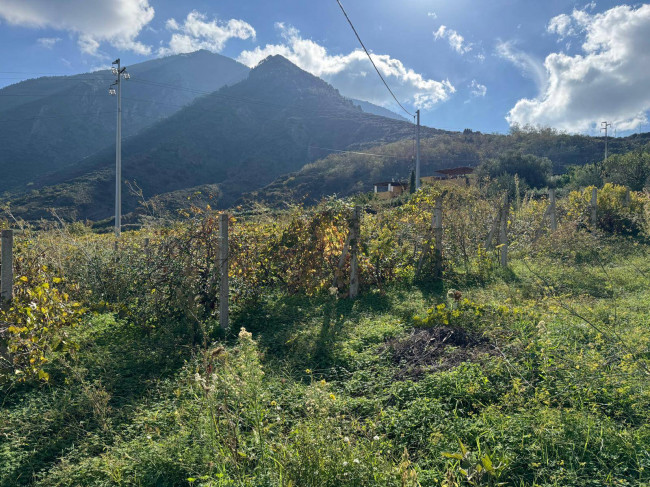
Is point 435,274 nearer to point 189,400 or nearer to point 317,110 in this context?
point 189,400

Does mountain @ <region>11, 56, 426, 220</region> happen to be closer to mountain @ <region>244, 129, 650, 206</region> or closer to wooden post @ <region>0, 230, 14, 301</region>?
mountain @ <region>244, 129, 650, 206</region>

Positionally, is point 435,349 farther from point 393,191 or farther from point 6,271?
point 393,191

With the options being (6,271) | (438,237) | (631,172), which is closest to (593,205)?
(438,237)

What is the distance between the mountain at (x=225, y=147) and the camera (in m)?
51.6

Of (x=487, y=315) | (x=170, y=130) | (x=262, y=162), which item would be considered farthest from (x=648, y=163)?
(x=170, y=130)

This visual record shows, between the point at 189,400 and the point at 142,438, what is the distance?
1.62 feet

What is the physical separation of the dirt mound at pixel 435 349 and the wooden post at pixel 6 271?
4.07 meters

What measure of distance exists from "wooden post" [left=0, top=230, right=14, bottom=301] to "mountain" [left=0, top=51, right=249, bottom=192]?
66069 millimetres

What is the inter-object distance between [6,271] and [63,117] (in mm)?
101610

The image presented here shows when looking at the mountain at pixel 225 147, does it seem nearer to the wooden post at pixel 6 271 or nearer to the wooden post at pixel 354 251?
the wooden post at pixel 6 271

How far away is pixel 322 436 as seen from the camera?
251 centimetres

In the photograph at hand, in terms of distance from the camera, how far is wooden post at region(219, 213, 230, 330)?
5.45 metres

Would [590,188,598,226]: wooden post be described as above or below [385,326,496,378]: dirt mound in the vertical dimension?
above

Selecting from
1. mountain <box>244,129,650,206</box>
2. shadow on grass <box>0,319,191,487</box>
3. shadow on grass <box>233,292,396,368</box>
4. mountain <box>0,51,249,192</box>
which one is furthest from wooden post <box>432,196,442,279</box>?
mountain <box>0,51,249,192</box>
